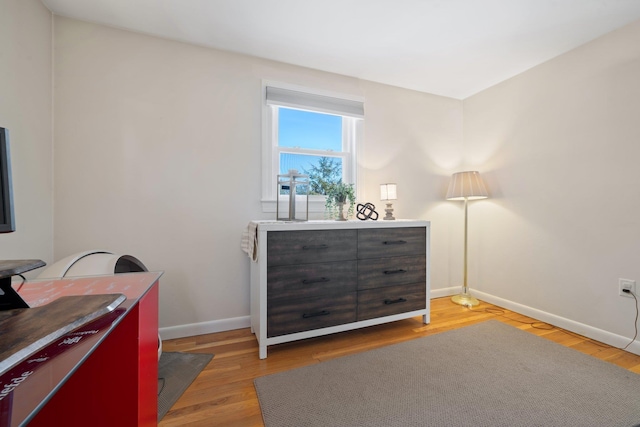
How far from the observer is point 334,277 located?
6.78 feet

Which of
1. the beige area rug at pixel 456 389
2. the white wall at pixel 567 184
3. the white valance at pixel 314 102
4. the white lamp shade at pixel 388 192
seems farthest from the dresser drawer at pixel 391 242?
the white valance at pixel 314 102

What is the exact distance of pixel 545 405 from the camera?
1.40 m

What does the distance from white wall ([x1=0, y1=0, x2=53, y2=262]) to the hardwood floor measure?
1143 millimetres

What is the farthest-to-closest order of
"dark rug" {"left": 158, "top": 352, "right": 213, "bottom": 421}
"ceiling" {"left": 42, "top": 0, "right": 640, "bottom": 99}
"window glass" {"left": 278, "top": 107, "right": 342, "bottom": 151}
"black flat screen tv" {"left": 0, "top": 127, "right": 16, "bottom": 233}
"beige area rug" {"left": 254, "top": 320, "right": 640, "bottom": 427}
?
"window glass" {"left": 278, "top": 107, "right": 342, "bottom": 151} → "ceiling" {"left": 42, "top": 0, "right": 640, "bottom": 99} → "dark rug" {"left": 158, "top": 352, "right": 213, "bottom": 421} → "beige area rug" {"left": 254, "top": 320, "right": 640, "bottom": 427} → "black flat screen tv" {"left": 0, "top": 127, "right": 16, "bottom": 233}

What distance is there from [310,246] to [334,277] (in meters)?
0.32

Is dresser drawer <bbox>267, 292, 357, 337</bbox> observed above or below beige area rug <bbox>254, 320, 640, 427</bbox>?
above

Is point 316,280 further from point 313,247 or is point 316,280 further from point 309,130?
point 309,130

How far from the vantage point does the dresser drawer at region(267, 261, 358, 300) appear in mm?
1896

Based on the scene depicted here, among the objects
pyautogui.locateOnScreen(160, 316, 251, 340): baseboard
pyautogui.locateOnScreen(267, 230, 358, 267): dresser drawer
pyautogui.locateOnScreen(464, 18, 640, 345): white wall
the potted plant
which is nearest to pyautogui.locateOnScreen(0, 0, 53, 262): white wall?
pyautogui.locateOnScreen(160, 316, 251, 340): baseboard

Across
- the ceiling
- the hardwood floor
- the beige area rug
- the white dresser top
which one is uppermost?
the ceiling

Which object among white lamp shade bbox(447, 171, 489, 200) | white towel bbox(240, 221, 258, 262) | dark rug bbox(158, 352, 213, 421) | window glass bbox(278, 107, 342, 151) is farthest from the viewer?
white lamp shade bbox(447, 171, 489, 200)

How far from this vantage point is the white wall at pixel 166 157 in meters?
1.92

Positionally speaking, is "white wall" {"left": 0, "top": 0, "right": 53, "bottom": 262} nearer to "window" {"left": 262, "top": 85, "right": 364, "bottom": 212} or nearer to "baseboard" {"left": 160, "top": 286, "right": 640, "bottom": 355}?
"baseboard" {"left": 160, "top": 286, "right": 640, "bottom": 355}

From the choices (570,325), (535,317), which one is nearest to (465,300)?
(535,317)
